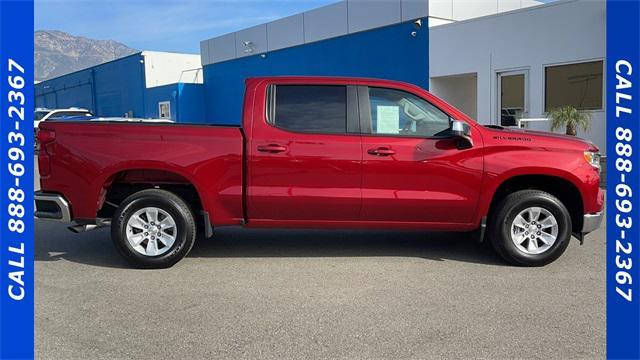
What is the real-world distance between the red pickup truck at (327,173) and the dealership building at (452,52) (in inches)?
302

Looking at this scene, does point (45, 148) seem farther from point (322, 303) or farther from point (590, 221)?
Result: point (590, 221)

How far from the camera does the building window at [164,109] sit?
28989 millimetres

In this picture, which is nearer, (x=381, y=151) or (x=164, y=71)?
(x=381, y=151)

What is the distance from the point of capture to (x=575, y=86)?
43.0 feet

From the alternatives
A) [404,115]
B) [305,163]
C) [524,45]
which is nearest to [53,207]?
[305,163]

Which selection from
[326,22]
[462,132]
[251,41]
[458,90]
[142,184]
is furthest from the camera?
[251,41]

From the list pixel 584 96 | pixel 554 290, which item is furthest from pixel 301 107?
pixel 584 96

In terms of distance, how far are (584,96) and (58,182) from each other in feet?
37.8

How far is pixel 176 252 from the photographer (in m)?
Answer: 5.79

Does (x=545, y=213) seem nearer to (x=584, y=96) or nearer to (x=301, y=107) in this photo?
(x=301, y=107)

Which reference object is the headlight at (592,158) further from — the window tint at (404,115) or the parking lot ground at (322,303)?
the window tint at (404,115)

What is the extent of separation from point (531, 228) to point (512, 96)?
31.4ft

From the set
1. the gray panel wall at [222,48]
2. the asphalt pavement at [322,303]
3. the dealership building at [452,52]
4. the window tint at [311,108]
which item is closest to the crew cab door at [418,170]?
the window tint at [311,108]

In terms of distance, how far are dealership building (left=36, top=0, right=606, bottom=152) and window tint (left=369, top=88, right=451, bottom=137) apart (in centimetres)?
786
